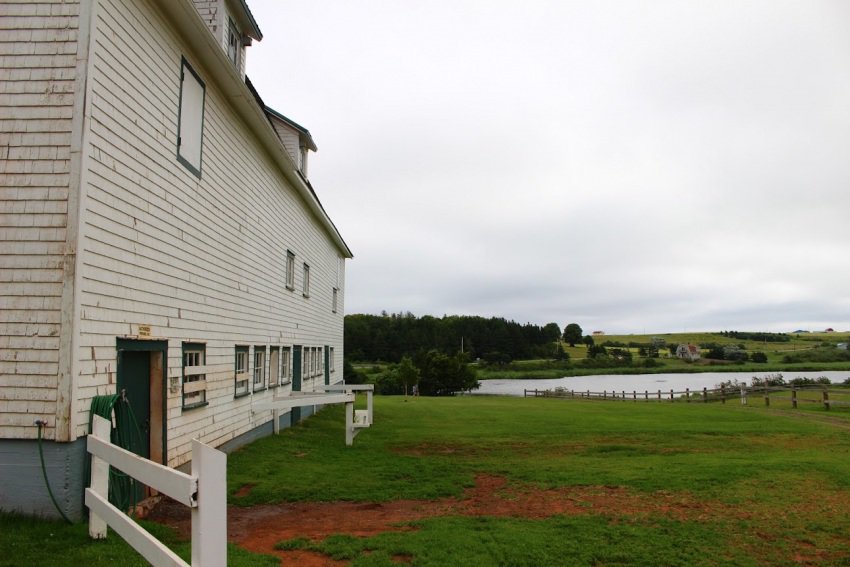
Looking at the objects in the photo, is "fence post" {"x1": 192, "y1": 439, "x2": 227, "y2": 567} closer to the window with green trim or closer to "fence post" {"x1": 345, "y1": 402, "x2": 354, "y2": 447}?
"fence post" {"x1": 345, "y1": 402, "x2": 354, "y2": 447}

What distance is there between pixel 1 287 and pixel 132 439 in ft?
7.79

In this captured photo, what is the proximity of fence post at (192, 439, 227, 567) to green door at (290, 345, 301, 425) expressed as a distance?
46.2ft

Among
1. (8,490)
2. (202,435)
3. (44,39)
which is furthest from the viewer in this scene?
(202,435)

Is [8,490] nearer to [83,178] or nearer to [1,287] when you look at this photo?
[1,287]

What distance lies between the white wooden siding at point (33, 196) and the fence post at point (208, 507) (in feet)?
11.5

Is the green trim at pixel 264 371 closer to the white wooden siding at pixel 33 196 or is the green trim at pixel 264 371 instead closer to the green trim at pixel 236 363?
the green trim at pixel 236 363

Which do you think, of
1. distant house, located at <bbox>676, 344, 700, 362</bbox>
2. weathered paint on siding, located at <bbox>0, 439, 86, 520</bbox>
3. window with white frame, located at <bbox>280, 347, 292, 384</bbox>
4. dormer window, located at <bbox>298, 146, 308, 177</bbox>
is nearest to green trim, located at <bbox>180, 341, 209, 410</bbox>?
weathered paint on siding, located at <bbox>0, 439, 86, 520</bbox>

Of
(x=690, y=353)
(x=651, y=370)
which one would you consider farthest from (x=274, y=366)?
(x=690, y=353)

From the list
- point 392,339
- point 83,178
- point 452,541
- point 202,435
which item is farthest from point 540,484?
point 392,339

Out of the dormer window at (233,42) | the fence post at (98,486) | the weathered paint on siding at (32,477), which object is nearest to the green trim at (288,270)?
the dormer window at (233,42)

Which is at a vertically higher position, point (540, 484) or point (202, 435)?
point (202, 435)

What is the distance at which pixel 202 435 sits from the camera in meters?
9.36

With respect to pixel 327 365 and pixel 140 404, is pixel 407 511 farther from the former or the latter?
pixel 327 365

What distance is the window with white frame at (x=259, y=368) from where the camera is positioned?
12.9 m
